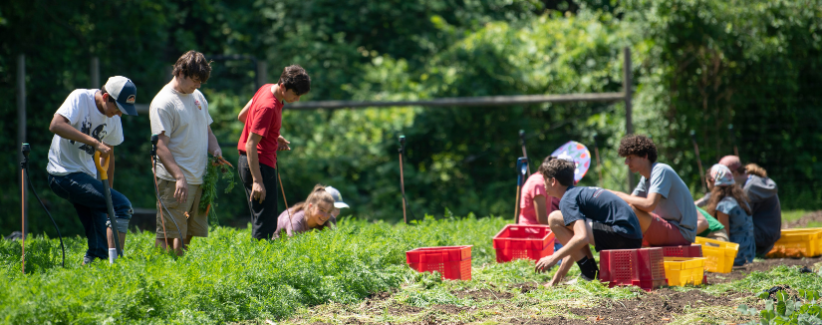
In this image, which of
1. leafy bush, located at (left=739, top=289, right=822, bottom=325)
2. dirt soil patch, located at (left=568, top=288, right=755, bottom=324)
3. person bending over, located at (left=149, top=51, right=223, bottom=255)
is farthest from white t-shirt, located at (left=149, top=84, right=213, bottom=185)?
leafy bush, located at (left=739, top=289, right=822, bottom=325)

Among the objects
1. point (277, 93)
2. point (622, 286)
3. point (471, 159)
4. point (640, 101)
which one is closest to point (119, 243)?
point (277, 93)

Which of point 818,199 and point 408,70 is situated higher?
point 408,70

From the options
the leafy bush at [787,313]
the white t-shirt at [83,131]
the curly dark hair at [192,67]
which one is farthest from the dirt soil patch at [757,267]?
the white t-shirt at [83,131]

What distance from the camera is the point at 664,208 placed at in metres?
5.81

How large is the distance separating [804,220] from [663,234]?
4.71 metres

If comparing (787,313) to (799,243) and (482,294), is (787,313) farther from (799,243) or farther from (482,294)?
(799,243)

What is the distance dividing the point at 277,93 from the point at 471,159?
5586 mm

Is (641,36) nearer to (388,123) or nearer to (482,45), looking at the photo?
(482,45)

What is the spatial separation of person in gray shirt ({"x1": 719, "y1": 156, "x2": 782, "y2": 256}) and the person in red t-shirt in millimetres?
4629

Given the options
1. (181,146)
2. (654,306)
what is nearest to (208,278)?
(181,146)

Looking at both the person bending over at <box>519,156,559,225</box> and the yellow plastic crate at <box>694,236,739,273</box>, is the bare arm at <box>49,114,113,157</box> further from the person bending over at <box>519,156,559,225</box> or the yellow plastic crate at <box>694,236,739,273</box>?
the yellow plastic crate at <box>694,236,739,273</box>

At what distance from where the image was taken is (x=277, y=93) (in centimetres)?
527

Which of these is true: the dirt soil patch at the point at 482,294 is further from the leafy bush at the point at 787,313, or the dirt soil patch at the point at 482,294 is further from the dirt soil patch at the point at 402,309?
the leafy bush at the point at 787,313

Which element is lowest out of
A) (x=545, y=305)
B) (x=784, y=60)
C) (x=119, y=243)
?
(x=545, y=305)
